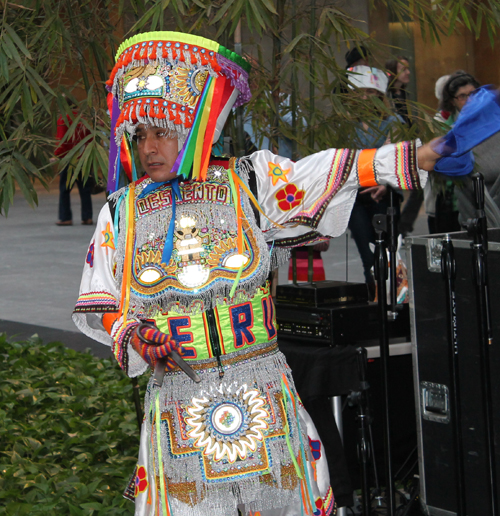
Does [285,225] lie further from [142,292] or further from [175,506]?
[175,506]

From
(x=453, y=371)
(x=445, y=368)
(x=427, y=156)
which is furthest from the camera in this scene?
(x=445, y=368)

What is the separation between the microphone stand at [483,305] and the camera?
2.40 m

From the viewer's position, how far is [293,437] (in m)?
2.15

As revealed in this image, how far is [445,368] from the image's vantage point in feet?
9.06

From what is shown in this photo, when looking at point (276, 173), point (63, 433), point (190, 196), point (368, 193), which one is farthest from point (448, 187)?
point (190, 196)

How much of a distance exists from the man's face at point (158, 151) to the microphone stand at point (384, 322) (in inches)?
26.3

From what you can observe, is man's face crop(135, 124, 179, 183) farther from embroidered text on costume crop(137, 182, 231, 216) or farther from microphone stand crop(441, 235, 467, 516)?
microphone stand crop(441, 235, 467, 516)

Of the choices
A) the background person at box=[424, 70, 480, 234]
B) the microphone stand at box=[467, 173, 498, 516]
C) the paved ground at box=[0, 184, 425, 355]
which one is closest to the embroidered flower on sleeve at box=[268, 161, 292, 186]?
the microphone stand at box=[467, 173, 498, 516]

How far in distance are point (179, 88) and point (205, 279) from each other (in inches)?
18.5

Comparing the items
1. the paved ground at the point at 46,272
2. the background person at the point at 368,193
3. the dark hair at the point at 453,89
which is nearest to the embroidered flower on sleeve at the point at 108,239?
the background person at the point at 368,193

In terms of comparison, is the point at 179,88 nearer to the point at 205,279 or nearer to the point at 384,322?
the point at 205,279

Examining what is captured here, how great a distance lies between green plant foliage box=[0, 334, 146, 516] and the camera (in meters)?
3.38

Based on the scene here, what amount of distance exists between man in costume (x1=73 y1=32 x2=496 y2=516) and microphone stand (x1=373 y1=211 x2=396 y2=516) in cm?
35

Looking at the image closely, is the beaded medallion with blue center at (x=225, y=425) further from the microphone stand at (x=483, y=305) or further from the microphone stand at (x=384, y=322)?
the microphone stand at (x=483, y=305)
